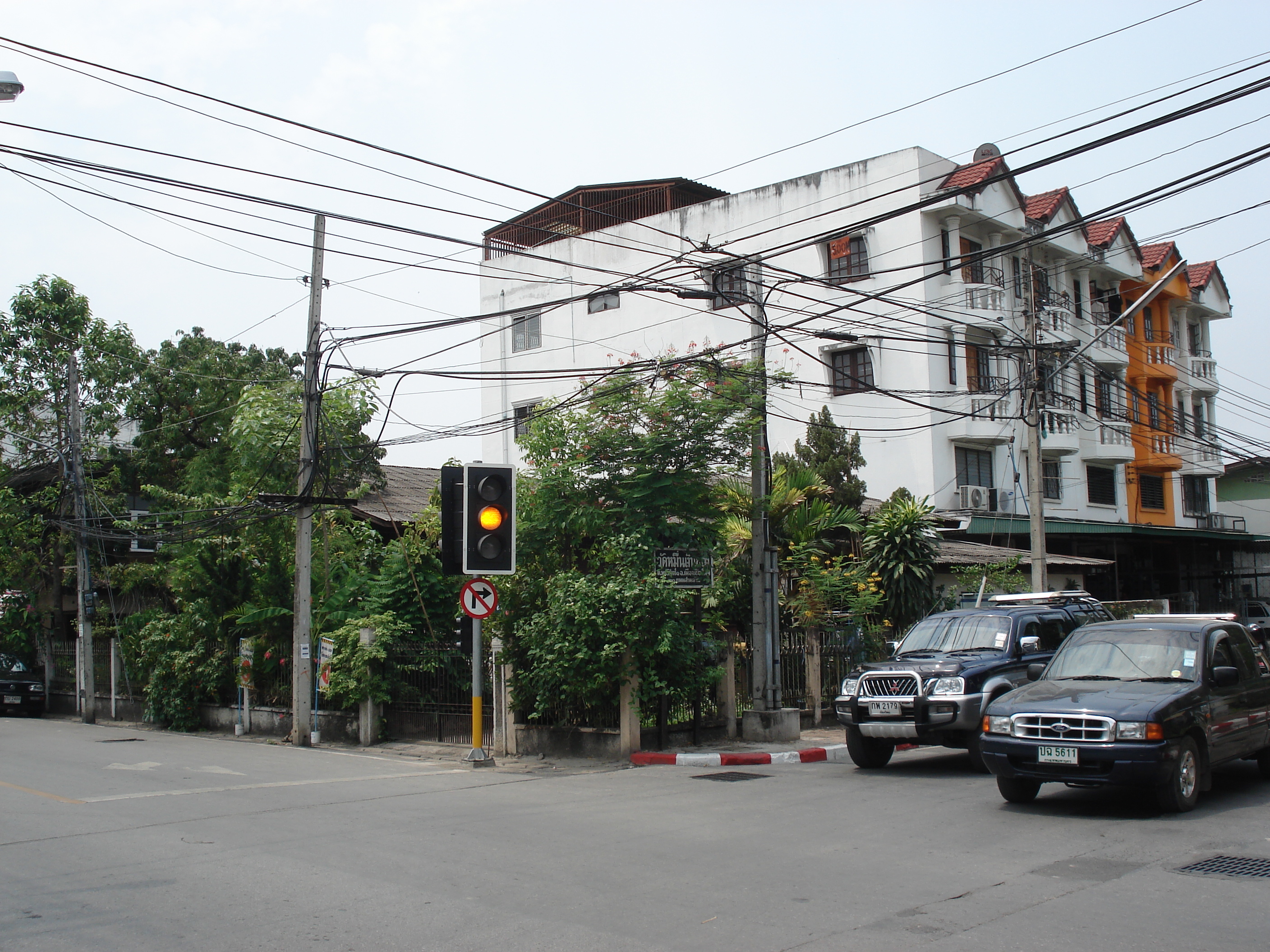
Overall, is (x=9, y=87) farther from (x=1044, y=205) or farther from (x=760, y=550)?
(x=1044, y=205)

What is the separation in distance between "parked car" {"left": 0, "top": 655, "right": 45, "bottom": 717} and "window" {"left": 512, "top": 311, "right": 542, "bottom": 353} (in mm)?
20539

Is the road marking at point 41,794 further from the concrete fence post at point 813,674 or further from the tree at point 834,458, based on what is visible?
the tree at point 834,458

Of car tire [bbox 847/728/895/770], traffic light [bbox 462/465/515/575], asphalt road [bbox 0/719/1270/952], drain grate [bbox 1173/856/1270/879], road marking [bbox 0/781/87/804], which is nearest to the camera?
asphalt road [bbox 0/719/1270/952]

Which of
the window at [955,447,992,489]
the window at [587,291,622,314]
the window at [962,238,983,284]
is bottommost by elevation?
the window at [955,447,992,489]

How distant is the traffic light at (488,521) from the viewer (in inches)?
537

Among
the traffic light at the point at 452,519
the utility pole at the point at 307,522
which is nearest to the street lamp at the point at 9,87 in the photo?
the traffic light at the point at 452,519

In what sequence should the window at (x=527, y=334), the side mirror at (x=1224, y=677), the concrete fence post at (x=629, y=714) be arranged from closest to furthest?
the side mirror at (x=1224, y=677) → the concrete fence post at (x=629, y=714) → the window at (x=527, y=334)

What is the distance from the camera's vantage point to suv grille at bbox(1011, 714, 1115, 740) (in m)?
8.83

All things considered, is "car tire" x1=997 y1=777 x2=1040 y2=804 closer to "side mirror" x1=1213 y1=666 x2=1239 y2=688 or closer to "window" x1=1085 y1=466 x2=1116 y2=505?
"side mirror" x1=1213 y1=666 x2=1239 y2=688


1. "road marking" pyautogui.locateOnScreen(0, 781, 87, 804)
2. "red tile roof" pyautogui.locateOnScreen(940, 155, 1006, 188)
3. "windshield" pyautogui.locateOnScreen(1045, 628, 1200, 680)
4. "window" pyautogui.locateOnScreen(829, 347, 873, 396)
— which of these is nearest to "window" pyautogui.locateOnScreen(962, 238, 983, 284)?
"red tile roof" pyautogui.locateOnScreen(940, 155, 1006, 188)

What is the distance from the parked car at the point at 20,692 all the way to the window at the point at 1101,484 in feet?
114

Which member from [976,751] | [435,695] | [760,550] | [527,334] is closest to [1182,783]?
[976,751]

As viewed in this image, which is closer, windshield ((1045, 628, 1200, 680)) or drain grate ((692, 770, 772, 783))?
windshield ((1045, 628, 1200, 680))

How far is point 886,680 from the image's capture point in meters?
12.5
